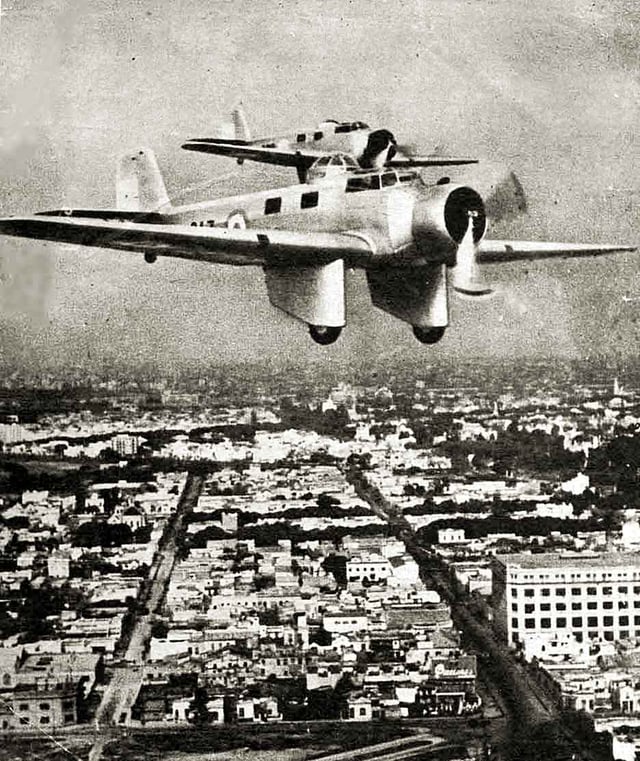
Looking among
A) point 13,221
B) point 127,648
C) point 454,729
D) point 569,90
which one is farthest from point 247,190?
point 454,729

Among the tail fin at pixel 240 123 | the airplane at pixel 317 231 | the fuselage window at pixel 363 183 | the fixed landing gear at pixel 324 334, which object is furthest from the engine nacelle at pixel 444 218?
the tail fin at pixel 240 123

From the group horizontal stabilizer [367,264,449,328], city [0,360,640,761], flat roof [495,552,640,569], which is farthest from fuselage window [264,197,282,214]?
flat roof [495,552,640,569]

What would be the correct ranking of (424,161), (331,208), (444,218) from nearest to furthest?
(444,218), (331,208), (424,161)

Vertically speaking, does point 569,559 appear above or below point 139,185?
below

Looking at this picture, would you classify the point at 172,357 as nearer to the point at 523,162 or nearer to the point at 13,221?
the point at 13,221

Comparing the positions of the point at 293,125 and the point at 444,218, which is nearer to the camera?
the point at 444,218

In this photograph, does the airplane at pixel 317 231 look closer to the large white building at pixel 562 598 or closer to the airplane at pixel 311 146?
the airplane at pixel 311 146

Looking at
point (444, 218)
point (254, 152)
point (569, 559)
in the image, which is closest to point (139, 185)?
point (254, 152)

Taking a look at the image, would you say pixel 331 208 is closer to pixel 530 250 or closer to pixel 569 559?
pixel 530 250
